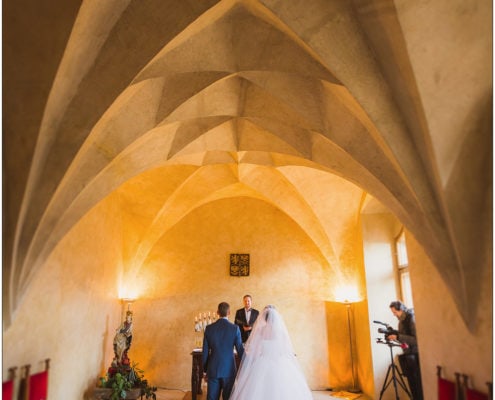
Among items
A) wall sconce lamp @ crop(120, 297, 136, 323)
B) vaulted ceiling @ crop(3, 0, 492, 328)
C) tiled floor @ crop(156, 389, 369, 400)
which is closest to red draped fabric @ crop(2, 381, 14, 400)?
vaulted ceiling @ crop(3, 0, 492, 328)

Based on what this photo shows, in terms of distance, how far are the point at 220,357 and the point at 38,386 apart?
2172 millimetres

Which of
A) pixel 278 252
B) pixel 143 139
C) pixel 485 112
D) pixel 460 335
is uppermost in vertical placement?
pixel 143 139

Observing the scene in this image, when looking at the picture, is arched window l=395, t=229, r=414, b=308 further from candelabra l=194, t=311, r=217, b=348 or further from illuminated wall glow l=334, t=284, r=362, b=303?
candelabra l=194, t=311, r=217, b=348

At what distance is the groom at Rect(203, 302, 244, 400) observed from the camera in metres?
4.89

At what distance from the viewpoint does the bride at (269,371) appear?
497 centimetres

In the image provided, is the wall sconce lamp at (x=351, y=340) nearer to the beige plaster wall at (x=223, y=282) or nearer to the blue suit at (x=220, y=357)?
the beige plaster wall at (x=223, y=282)

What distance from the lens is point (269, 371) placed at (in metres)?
5.12

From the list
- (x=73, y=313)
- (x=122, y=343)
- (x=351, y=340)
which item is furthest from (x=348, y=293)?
(x=73, y=313)

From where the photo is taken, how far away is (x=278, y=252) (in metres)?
8.77

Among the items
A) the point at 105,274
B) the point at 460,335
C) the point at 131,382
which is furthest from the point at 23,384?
the point at 460,335

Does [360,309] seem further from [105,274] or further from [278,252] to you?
[105,274]

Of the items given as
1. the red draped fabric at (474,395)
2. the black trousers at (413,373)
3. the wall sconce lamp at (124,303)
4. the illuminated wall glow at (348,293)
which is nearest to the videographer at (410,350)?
the black trousers at (413,373)

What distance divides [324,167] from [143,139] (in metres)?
2.75

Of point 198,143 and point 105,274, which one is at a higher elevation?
point 198,143
